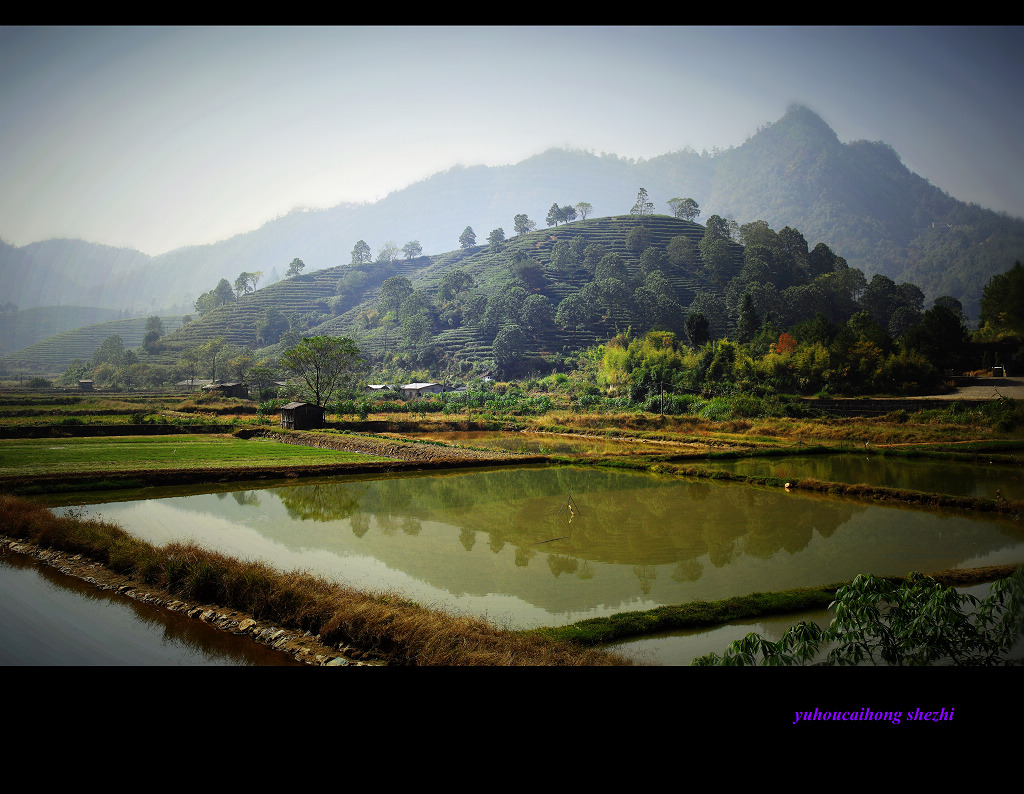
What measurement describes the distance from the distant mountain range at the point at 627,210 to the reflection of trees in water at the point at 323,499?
5975mm

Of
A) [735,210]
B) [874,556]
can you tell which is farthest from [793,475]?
[735,210]

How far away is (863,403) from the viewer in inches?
773

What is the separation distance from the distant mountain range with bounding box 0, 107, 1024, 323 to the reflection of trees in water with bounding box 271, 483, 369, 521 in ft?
19.6

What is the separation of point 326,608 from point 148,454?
10833 millimetres

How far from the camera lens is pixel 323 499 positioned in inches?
402

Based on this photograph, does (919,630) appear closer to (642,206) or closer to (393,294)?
(393,294)

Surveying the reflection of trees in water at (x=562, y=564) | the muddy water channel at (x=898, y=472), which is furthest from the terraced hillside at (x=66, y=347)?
the muddy water channel at (x=898, y=472)

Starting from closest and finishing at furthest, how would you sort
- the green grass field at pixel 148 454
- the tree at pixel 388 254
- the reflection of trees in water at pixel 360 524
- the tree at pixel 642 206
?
the reflection of trees in water at pixel 360 524 → the green grass field at pixel 148 454 → the tree at pixel 642 206 → the tree at pixel 388 254

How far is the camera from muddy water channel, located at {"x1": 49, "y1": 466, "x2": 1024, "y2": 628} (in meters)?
5.90

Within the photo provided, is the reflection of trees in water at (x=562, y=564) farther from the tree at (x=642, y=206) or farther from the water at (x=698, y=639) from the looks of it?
the tree at (x=642, y=206)

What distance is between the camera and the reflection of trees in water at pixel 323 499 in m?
9.10

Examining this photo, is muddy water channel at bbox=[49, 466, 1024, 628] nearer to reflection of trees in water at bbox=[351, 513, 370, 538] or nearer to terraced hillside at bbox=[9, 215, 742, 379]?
reflection of trees in water at bbox=[351, 513, 370, 538]
